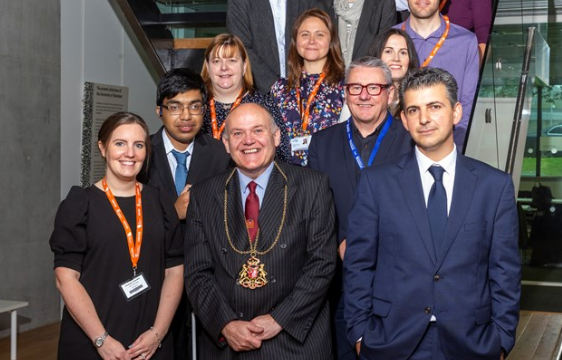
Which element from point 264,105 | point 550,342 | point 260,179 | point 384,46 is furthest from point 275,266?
point 550,342

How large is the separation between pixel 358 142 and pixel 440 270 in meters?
0.96

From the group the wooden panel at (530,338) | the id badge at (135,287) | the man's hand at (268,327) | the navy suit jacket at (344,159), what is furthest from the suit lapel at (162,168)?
the wooden panel at (530,338)

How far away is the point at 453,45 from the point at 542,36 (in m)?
2.04

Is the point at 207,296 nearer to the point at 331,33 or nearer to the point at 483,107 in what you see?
the point at 331,33

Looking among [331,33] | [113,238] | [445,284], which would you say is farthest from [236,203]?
[331,33]

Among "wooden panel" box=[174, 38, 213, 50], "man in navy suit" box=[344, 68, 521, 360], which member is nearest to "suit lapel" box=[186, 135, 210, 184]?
"man in navy suit" box=[344, 68, 521, 360]

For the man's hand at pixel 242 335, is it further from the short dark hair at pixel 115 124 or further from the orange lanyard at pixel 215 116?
the orange lanyard at pixel 215 116

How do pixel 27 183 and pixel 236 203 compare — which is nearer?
pixel 236 203

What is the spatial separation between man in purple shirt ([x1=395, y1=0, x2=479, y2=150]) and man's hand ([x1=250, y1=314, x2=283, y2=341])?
182 centimetres

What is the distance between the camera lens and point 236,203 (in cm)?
318

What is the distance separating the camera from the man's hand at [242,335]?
9.82 ft

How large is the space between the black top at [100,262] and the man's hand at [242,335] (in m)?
0.44

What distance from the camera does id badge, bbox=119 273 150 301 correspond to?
3203 millimetres

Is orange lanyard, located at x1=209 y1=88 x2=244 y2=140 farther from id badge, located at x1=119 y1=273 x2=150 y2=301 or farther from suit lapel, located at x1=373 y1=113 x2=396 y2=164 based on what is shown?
id badge, located at x1=119 y1=273 x2=150 y2=301
